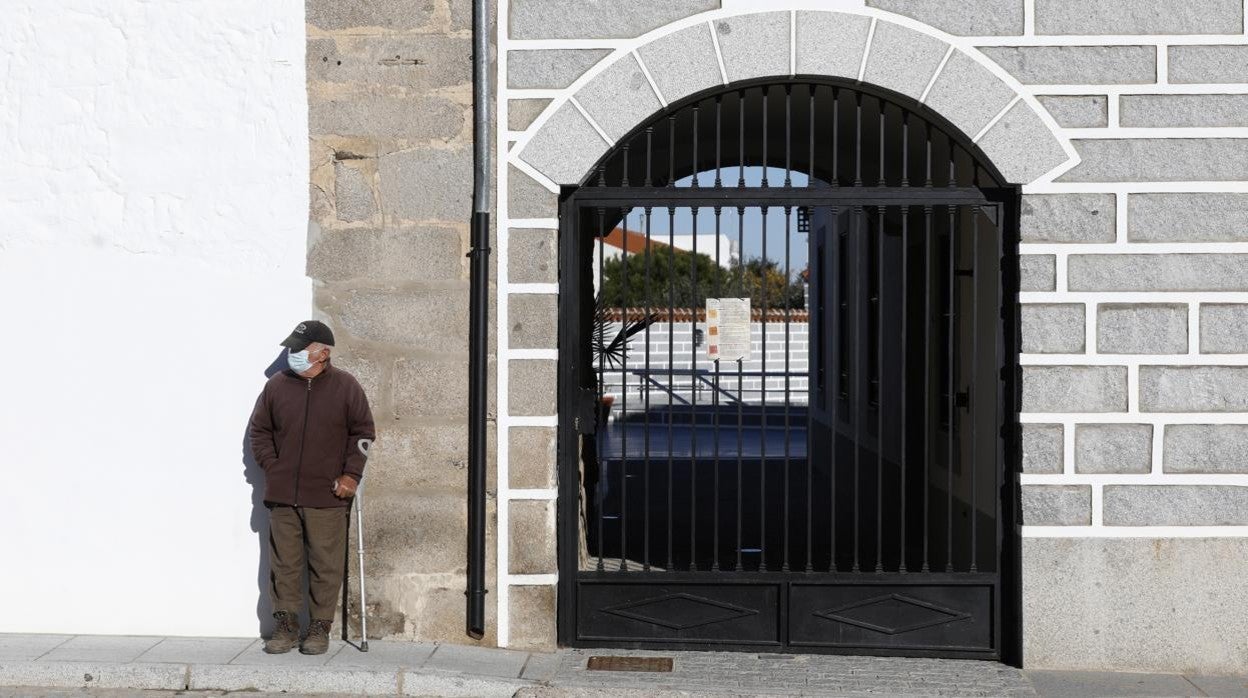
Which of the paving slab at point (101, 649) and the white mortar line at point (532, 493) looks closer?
the paving slab at point (101, 649)

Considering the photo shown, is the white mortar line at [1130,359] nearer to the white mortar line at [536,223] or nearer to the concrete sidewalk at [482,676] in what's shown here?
the concrete sidewalk at [482,676]

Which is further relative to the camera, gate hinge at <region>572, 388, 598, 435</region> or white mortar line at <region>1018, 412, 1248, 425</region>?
gate hinge at <region>572, 388, 598, 435</region>

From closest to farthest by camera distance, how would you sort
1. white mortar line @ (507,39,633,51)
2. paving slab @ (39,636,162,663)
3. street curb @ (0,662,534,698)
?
street curb @ (0,662,534,698)
paving slab @ (39,636,162,663)
white mortar line @ (507,39,633,51)

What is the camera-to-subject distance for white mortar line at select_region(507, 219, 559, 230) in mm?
7156

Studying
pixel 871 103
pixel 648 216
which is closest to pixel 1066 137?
pixel 871 103

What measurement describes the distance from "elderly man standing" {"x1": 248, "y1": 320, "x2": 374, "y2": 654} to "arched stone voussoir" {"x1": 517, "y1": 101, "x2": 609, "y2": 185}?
141 centimetres

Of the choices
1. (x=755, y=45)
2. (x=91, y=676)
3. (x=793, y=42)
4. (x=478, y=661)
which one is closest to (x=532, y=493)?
(x=478, y=661)

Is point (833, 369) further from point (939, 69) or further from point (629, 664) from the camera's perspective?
point (629, 664)

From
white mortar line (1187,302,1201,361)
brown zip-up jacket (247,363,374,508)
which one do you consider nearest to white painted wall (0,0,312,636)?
brown zip-up jacket (247,363,374,508)

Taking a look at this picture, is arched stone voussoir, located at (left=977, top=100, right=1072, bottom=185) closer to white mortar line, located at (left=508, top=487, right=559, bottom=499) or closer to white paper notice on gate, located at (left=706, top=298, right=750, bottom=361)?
white paper notice on gate, located at (left=706, top=298, right=750, bottom=361)

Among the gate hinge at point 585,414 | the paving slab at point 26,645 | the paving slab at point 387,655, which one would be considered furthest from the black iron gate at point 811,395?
the paving slab at point 26,645

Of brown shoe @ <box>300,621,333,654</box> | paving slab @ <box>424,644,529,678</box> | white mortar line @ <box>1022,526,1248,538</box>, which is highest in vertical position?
white mortar line @ <box>1022,526,1248,538</box>

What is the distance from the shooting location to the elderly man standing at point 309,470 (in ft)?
22.7

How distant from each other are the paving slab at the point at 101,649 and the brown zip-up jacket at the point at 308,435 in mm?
1051
